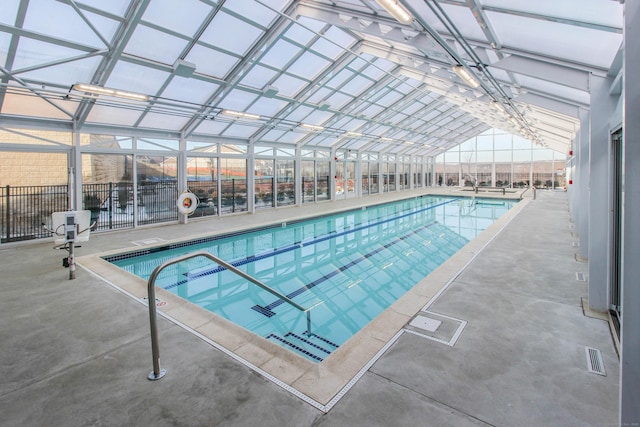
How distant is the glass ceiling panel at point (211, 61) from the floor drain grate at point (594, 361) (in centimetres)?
684

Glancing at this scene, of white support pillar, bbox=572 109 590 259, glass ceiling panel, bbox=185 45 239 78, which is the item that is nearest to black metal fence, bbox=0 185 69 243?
glass ceiling panel, bbox=185 45 239 78

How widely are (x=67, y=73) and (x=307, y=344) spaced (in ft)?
19.9

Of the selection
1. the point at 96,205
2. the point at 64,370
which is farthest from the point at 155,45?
the point at 64,370

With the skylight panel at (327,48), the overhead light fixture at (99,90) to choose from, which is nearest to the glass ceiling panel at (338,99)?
the skylight panel at (327,48)

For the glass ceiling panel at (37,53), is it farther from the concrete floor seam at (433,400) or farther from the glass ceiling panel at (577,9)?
the concrete floor seam at (433,400)

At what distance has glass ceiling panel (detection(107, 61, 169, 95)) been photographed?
592 centimetres

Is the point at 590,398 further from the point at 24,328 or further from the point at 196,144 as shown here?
the point at 196,144

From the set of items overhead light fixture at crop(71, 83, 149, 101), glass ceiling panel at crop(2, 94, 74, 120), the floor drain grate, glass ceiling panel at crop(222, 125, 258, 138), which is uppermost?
glass ceiling panel at crop(222, 125, 258, 138)

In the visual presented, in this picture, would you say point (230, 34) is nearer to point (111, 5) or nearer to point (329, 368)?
point (111, 5)

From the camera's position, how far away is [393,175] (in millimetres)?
19672

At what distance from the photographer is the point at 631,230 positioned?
131 cm

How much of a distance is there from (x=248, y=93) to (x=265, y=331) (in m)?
5.98

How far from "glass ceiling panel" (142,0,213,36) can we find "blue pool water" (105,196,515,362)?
13.0 feet

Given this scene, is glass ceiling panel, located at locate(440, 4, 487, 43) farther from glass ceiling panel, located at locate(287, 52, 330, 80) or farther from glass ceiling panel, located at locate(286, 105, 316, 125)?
glass ceiling panel, located at locate(286, 105, 316, 125)
